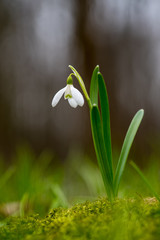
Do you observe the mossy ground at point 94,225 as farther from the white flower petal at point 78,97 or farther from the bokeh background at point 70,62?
the bokeh background at point 70,62

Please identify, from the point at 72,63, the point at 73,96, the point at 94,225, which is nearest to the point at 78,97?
the point at 73,96

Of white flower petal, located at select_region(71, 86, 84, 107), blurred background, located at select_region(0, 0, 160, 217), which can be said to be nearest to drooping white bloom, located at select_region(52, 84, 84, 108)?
white flower petal, located at select_region(71, 86, 84, 107)

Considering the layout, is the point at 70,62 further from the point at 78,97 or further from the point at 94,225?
the point at 94,225

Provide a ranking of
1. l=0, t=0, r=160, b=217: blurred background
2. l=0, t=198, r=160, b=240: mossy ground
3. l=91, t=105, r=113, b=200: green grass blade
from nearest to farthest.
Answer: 1. l=0, t=198, r=160, b=240: mossy ground
2. l=91, t=105, r=113, b=200: green grass blade
3. l=0, t=0, r=160, b=217: blurred background

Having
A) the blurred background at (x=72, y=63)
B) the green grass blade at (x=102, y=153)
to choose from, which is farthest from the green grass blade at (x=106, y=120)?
the blurred background at (x=72, y=63)

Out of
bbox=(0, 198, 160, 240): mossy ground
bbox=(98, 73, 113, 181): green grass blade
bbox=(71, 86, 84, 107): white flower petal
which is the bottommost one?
bbox=(0, 198, 160, 240): mossy ground

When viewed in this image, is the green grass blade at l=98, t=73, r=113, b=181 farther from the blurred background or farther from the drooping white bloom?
the blurred background
